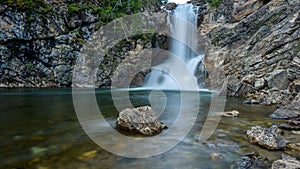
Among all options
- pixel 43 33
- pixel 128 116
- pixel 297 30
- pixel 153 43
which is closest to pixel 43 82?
pixel 43 33

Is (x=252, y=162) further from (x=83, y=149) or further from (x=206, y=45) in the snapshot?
(x=206, y=45)

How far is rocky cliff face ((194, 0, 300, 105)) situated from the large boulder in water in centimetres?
751

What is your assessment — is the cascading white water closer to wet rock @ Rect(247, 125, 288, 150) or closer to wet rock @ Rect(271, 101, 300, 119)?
wet rock @ Rect(271, 101, 300, 119)

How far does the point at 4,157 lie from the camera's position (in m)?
3.90

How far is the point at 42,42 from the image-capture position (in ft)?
74.2

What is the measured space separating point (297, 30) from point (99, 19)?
2043 centimetres

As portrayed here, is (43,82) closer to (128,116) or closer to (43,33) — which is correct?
(43,33)

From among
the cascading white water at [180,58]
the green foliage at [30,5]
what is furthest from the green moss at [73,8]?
the cascading white water at [180,58]

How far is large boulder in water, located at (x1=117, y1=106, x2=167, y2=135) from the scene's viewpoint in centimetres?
554

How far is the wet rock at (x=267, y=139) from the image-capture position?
14.4 feet

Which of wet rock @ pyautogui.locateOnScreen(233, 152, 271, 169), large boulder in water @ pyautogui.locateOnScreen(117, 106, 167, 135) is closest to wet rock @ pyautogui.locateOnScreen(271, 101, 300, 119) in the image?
wet rock @ pyautogui.locateOnScreen(233, 152, 271, 169)

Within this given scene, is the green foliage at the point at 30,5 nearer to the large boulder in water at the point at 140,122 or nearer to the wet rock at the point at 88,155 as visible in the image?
the large boulder in water at the point at 140,122

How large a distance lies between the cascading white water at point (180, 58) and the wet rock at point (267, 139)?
1722cm

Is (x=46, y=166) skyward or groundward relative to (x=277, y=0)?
groundward
